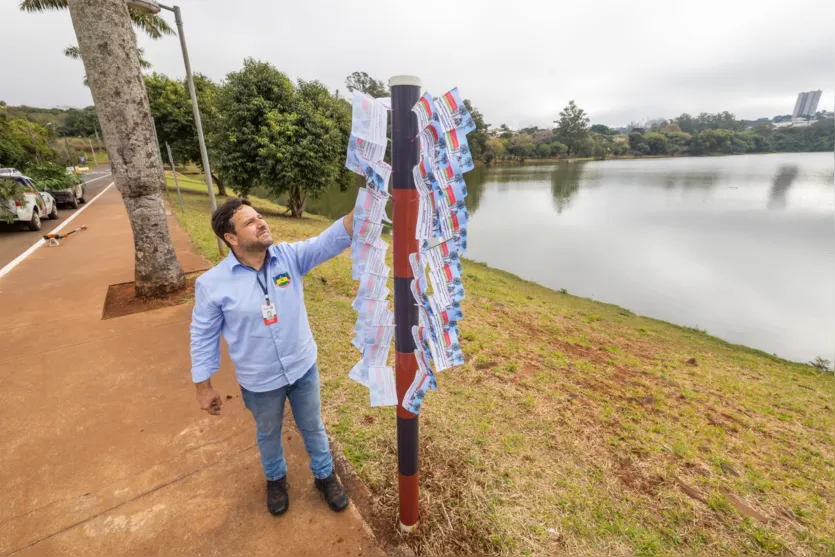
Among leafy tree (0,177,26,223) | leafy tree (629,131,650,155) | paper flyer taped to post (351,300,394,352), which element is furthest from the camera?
leafy tree (629,131,650,155)

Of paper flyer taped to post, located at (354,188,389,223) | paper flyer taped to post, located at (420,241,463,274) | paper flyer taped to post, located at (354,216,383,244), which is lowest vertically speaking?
paper flyer taped to post, located at (420,241,463,274)

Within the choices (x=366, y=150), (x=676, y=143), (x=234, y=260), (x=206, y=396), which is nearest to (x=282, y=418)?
(x=206, y=396)

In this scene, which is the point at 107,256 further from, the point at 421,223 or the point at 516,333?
the point at 421,223

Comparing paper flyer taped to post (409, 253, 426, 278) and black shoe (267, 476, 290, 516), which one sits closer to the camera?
paper flyer taped to post (409, 253, 426, 278)

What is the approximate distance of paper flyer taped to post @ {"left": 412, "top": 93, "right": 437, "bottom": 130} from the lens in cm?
134

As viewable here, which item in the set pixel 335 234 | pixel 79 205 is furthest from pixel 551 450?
pixel 79 205

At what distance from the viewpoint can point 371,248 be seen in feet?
5.28

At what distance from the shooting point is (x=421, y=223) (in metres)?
1.48

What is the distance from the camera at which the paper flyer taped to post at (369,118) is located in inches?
54.1

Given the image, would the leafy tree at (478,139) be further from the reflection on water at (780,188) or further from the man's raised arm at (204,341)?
the man's raised arm at (204,341)

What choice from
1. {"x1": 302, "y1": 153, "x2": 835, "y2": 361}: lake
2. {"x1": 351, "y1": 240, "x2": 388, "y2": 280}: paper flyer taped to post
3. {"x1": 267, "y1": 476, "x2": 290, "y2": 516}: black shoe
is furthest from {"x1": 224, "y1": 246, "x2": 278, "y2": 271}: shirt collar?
{"x1": 302, "y1": 153, "x2": 835, "y2": 361}: lake

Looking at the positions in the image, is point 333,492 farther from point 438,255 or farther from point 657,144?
point 657,144

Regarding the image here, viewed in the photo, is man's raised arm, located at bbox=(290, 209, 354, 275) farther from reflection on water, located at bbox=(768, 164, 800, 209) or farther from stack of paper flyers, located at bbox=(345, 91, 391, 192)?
reflection on water, located at bbox=(768, 164, 800, 209)

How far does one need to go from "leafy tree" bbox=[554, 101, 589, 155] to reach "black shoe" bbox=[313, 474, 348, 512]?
251 feet
